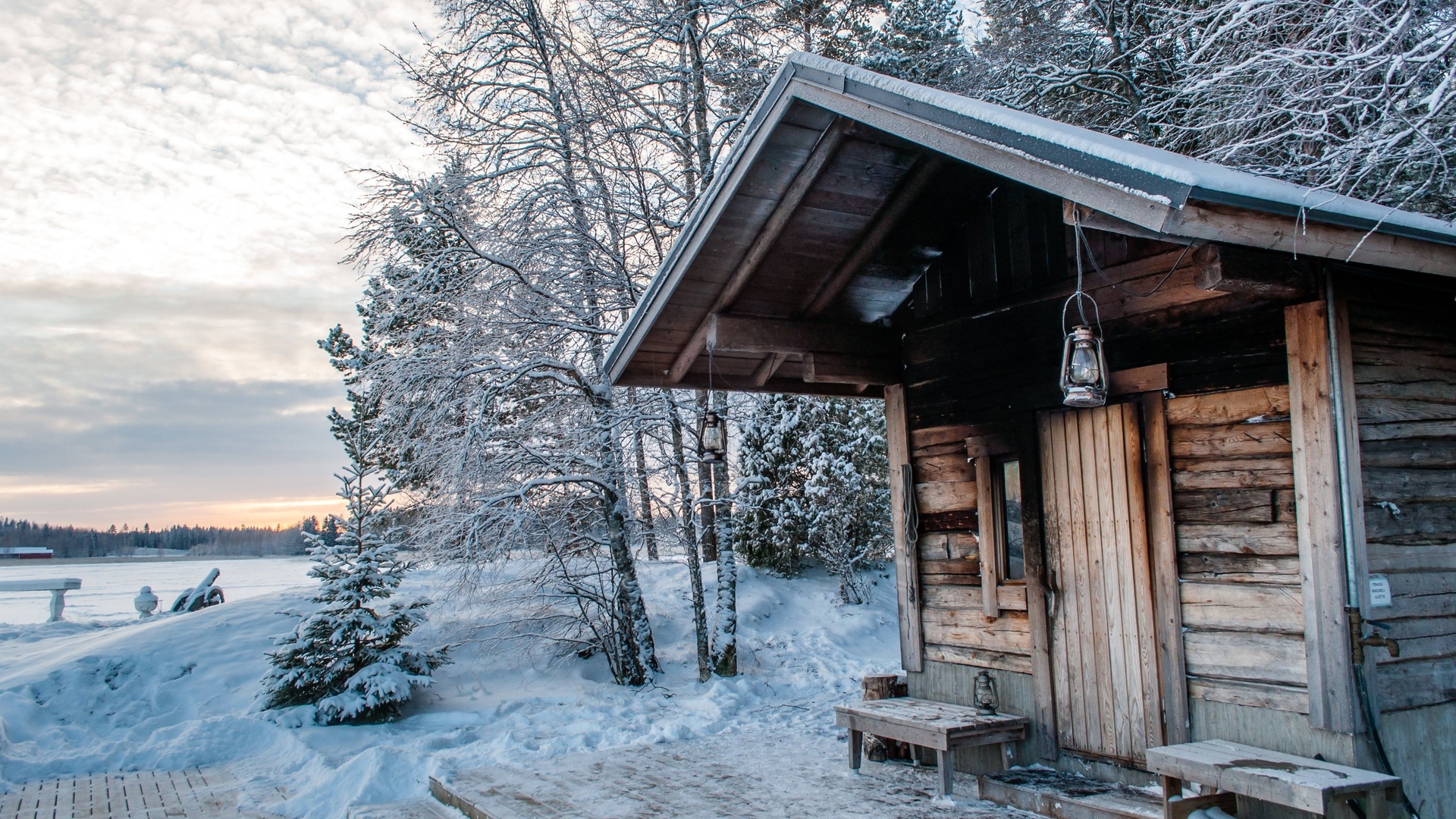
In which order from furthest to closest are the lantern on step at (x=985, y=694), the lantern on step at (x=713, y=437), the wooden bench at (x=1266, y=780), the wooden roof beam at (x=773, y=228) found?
the lantern on step at (x=713, y=437)
the lantern on step at (x=985, y=694)
the wooden roof beam at (x=773, y=228)
the wooden bench at (x=1266, y=780)

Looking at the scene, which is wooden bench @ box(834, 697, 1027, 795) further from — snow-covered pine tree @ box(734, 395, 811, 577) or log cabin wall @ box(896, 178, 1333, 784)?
snow-covered pine tree @ box(734, 395, 811, 577)

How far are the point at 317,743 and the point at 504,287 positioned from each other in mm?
5593

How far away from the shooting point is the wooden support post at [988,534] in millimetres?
5988

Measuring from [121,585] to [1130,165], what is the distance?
31.6 m

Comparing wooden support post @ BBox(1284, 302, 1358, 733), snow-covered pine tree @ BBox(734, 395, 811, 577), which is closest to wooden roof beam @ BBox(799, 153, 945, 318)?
wooden support post @ BBox(1284, 302, 1358, 733)

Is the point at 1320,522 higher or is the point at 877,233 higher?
the point at 877,233

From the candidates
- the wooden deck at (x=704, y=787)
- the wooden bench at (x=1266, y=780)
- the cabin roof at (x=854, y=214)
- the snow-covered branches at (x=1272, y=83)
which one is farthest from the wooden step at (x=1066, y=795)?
the snow-covered branches at (x=1272, y=83)

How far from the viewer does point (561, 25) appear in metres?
11.9

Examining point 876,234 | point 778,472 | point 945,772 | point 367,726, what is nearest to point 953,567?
point 945,772

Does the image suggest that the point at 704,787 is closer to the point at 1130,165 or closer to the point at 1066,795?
the point at 1066,795

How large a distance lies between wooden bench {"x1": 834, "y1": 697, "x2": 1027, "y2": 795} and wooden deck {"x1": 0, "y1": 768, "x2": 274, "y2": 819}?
4.42 meters

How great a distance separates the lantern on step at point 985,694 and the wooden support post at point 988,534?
423 millimetres

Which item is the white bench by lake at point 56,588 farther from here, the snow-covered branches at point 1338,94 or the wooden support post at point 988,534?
the snow-covered branches at point 1338,94

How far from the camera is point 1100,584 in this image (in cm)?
527
